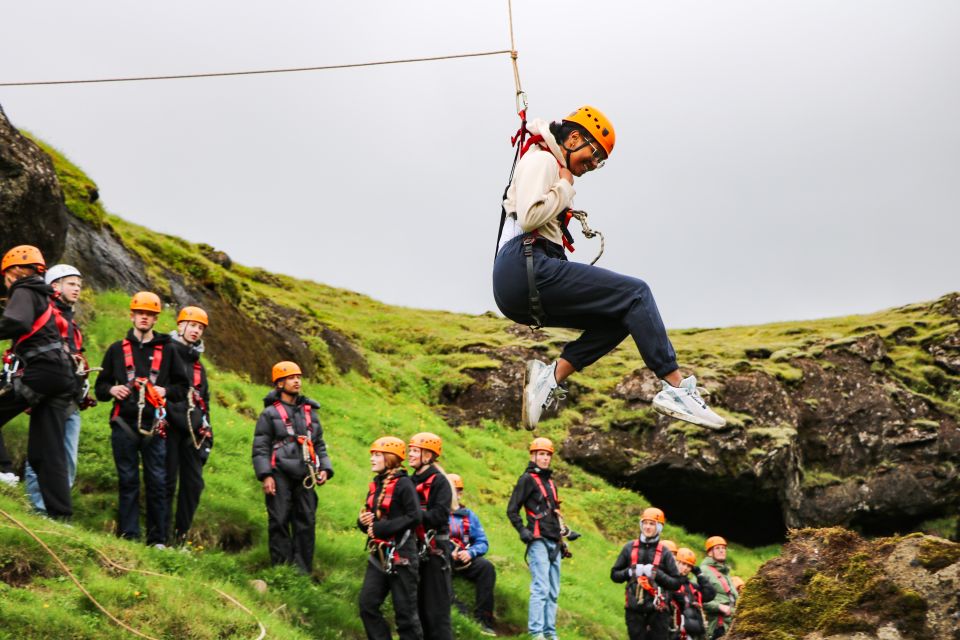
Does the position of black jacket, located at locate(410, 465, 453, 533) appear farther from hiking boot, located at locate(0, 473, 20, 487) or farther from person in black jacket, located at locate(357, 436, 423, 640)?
hiking boot, located at locate(0, 473, 20, 487)

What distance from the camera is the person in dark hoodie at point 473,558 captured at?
14.1m

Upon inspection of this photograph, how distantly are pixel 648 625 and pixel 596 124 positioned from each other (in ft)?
28.4

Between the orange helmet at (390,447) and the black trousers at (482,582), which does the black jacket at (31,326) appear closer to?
the orange helmet at (390,447)

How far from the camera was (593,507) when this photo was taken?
25812 millimetres

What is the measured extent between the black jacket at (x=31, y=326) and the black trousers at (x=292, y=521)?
3.17 meters

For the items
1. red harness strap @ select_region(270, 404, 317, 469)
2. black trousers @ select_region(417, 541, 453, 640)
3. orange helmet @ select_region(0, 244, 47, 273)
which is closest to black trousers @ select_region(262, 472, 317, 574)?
red harness strap @ select_region(270, 404, 317, 469)

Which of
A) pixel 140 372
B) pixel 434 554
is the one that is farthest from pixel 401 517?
pixel 140 372

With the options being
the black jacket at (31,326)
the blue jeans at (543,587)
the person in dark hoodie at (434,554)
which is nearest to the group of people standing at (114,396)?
the black jacket at (31,326)

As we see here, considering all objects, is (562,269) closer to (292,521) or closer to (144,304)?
(144,304)

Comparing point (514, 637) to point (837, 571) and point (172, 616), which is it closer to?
point (172, 616)

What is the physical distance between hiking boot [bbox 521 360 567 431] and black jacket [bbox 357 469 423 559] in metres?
3.20

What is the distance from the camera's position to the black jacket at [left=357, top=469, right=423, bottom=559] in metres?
10.8

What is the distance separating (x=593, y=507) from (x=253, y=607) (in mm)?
16149

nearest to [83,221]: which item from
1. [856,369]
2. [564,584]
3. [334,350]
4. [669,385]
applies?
[334,350]
